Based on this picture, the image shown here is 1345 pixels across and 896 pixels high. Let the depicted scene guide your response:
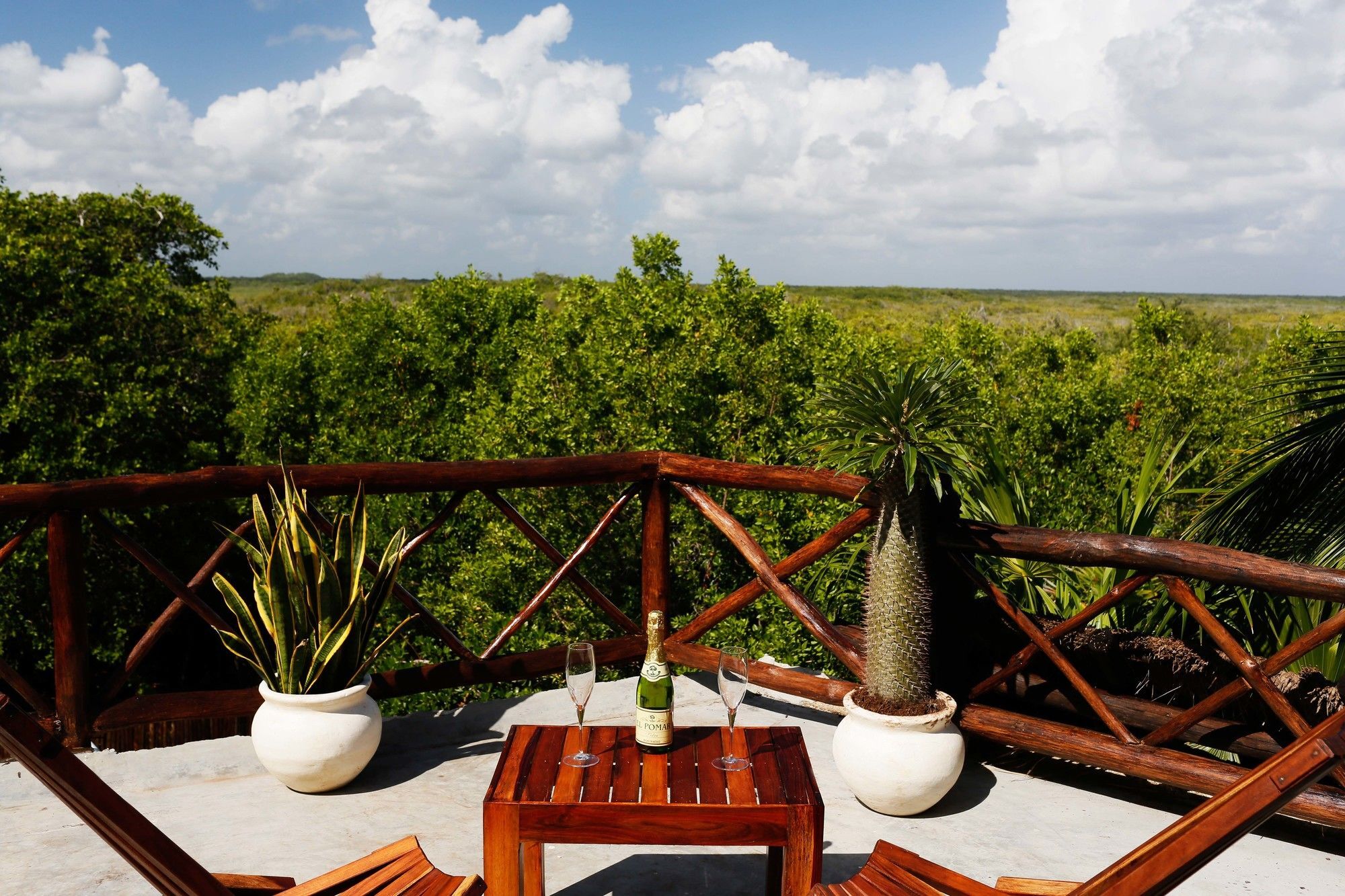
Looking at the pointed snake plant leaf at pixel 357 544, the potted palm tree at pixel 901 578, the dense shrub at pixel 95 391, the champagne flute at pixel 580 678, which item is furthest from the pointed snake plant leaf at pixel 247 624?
the dense shrub at pixel 95 391

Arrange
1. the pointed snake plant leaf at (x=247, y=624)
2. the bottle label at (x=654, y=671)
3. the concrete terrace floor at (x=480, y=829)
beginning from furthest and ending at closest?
1. the pointed snake plant leaf at (x=247, y=624)
2. the concrete terrace floor at (x=480, y=829)
3. the bottle label at (x=654, y=671)

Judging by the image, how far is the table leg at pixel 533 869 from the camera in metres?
2.55

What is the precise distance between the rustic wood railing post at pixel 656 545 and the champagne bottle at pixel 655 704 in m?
1.88

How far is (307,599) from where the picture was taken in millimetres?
3414

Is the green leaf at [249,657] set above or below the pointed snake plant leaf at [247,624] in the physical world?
below

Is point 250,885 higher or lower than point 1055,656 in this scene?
lower

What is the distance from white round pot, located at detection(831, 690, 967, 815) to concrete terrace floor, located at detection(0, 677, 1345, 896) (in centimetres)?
8

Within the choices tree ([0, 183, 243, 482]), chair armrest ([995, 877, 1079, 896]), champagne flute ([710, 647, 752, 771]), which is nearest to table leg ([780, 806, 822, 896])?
champagne flute ([710, 647, 752, 771])

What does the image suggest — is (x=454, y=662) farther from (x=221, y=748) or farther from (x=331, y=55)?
(x=331, y=55)

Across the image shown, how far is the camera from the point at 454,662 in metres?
4.09

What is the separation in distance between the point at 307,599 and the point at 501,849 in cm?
146

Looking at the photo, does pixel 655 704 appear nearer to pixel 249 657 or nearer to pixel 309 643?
pixel 309 643

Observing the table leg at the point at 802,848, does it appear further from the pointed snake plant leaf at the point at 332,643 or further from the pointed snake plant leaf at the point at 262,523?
the pointed snake plant leaf at the point at 262,523

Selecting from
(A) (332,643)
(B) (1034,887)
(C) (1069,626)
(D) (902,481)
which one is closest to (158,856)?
(A) (332,643)
